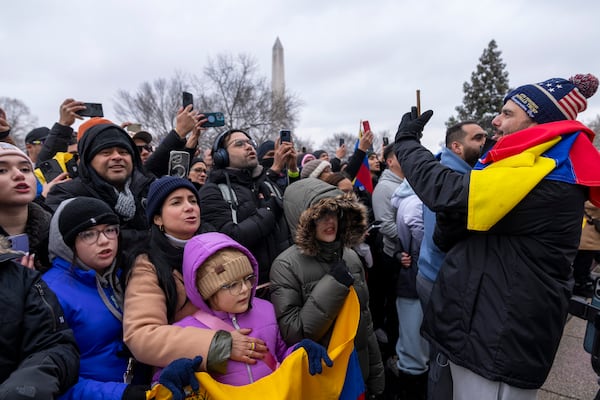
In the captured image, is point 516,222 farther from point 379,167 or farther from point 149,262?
point 379,167

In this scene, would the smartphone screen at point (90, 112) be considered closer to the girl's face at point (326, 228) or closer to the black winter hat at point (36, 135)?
the girl's face at point (326, 228)

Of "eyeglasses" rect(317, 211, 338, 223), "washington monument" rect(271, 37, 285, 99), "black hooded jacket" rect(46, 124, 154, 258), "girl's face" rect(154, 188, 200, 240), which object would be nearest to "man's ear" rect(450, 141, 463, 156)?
"eyeglasses" rect(317, 211, 338, 223)

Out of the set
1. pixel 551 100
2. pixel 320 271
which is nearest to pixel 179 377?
pixel 320 271

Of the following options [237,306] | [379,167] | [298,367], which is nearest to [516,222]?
[298,367]

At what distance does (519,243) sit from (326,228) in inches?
44.5

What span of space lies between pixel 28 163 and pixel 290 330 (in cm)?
169

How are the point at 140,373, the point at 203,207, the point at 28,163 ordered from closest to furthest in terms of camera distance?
1. the point at 140,373
2. the point at 28,163
3. the point at 203,207

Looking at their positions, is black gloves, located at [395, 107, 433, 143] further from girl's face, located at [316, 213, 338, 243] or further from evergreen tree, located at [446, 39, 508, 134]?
evergreen tree, located at [446, 39, 508, 134]

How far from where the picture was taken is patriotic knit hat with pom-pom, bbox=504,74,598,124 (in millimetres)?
1951

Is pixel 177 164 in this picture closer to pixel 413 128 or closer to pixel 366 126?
pixel 413 128

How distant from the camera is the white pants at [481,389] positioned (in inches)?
71.0

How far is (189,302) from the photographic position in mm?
1912

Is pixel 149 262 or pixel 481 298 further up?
pixel 149 262

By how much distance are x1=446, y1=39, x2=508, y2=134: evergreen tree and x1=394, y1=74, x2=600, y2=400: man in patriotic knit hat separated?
88.2ft
